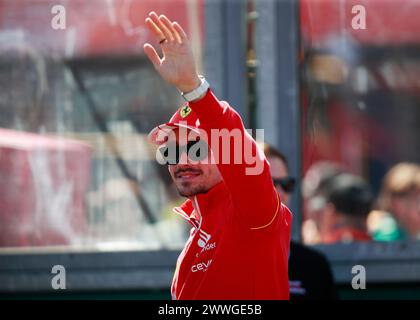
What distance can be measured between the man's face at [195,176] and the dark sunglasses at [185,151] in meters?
0.01

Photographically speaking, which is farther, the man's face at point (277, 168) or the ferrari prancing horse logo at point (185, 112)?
the man's face at point (277, 168)

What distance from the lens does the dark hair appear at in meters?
6.13

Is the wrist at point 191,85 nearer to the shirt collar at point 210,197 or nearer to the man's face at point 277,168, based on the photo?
the shirt collar at point 210,197

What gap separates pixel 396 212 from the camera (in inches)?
240

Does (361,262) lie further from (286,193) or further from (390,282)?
(286,193)

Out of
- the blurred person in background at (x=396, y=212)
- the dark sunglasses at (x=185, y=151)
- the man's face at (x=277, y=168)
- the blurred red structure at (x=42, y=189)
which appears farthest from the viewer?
the blurred red structure at (x=42, y=189)

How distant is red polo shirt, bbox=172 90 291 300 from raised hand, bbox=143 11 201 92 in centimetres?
7

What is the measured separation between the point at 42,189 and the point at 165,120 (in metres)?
0.84

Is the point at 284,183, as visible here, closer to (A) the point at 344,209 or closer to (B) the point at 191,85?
(A) the point at 344,209

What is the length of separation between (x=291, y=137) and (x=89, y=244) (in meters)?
1.35

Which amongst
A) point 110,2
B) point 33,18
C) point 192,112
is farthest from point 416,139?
point 192,112

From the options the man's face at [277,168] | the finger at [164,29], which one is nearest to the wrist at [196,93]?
the finger at [164,29]

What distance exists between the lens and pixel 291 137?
6.20 m

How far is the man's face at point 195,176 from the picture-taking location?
3641mm
